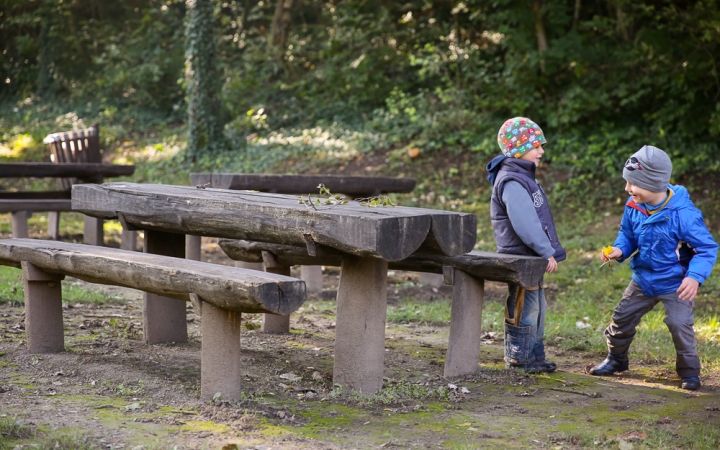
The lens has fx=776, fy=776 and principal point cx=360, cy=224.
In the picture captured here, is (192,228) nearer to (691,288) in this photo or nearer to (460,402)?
(460,402)

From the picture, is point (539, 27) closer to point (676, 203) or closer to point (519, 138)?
point (519, 138)

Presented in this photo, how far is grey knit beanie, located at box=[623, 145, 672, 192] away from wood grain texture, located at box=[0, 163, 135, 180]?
19.4 ft

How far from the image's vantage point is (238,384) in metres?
3.75

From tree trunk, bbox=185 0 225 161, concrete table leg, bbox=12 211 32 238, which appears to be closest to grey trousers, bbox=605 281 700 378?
concrete table leg, bbox=12 211 32 238

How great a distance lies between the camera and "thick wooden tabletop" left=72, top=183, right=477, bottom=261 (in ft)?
11.7

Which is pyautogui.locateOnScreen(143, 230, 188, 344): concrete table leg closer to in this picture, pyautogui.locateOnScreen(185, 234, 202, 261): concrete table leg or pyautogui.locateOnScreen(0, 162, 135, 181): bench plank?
pyautogui.locateOnScreen(185, 234, 202, 261): concrete table leg

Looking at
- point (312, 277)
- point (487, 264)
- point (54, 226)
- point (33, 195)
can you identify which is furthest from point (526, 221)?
point (54, 226)

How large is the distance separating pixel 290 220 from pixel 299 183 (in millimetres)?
3981

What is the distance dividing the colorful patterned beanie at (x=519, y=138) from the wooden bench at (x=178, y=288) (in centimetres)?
187

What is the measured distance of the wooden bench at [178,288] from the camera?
11.2 feet

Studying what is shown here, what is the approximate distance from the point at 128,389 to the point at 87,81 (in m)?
17.6

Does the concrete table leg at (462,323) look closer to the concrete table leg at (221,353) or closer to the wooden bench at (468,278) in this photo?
the wooden bench at (468,278)

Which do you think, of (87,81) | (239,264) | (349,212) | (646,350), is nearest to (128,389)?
(349,212)

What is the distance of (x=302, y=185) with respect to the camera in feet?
25.7
